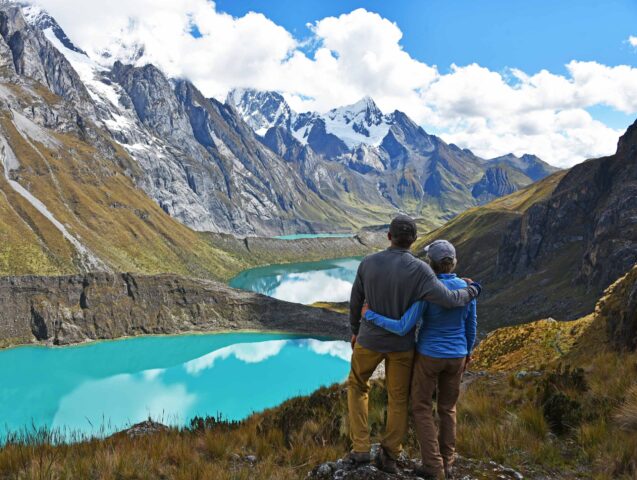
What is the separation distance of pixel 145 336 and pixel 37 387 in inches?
1192

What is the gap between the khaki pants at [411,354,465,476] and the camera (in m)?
7.05

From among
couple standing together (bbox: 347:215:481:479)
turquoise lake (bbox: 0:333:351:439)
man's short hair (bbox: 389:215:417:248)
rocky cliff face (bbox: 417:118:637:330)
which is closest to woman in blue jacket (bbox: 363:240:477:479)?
couple standing together (bbox: 347:215:481:479)

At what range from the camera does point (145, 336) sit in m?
102

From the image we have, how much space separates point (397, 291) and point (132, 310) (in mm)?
107052

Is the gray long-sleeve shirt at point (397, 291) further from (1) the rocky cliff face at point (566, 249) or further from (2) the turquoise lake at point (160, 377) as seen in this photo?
(1) the rocky cliff face at point (566, 249)

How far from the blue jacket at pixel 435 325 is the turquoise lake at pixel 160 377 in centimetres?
4787

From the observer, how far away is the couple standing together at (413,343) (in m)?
7.16

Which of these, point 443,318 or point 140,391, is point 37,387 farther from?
point 443,318

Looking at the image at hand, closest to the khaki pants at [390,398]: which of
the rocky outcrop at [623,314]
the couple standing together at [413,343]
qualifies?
the couple standing together at [413,343]

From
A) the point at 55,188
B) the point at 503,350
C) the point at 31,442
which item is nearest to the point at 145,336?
the point at 55,188

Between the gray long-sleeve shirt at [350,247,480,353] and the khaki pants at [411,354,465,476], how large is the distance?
0.48 m

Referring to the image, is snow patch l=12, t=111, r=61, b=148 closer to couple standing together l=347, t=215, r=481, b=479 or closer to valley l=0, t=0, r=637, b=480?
valley l=0, t=0, r=637, b=480

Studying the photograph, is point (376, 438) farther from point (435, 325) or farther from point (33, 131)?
point (33, 131)

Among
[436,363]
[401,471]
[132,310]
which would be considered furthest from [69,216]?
[436,363]
